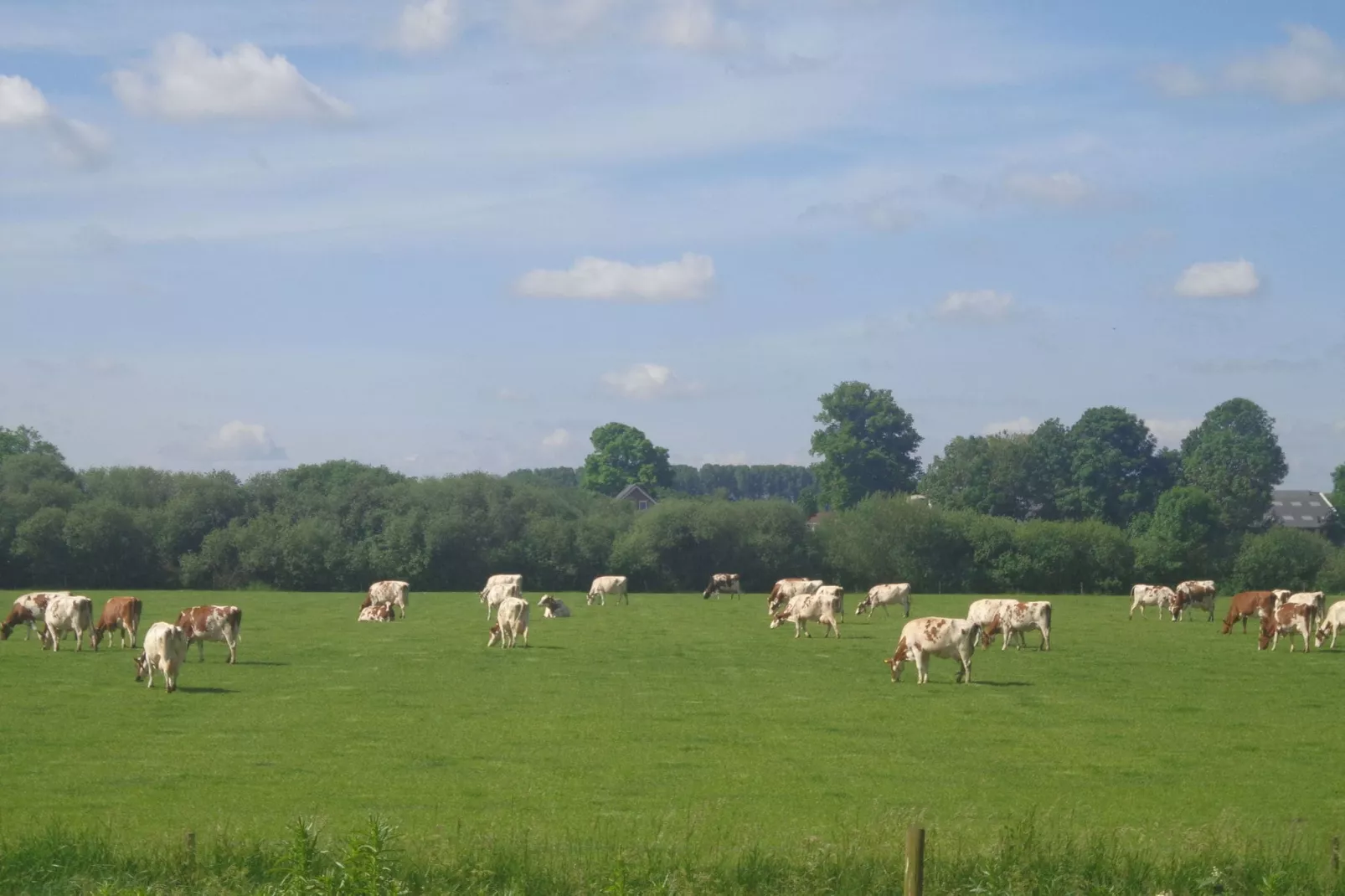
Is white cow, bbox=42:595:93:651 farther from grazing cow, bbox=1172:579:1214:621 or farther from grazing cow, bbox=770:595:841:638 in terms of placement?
grazing cow, bbox=1172:579:1214:621

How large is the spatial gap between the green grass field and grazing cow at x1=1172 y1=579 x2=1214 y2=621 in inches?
663

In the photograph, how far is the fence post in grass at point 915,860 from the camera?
9.41 metres

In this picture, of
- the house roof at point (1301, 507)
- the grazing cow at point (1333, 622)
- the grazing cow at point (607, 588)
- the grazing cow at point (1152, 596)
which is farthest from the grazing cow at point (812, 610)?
the house roof at point (1301, 507)

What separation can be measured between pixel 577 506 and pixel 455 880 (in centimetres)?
8227

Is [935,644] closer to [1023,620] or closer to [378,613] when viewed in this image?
[1023,620]

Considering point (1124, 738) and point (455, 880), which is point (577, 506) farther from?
point (455, 880)

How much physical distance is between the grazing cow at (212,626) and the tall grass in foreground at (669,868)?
60.1 feet

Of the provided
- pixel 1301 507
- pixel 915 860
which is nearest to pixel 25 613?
pixel 915 860

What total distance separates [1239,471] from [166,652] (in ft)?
338

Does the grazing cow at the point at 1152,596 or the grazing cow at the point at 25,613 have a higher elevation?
the grazing cow at the point at 1152,596

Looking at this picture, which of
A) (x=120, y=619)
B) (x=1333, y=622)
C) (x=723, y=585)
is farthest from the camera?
(x=723, y=585)

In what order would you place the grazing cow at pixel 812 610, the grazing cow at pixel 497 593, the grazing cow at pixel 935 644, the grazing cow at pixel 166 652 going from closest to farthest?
the grazing cow at pixel 166 652 → the grazing cow at pixel 935 644 → the grazing cow at pixel 812 610 → the grazing cow at pixel 497 593

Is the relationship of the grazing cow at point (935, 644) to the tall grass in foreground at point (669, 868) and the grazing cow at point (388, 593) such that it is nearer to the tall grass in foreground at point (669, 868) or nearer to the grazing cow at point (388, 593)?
the tall grass in foreground at point (669, 868)

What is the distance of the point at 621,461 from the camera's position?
14125 cm
